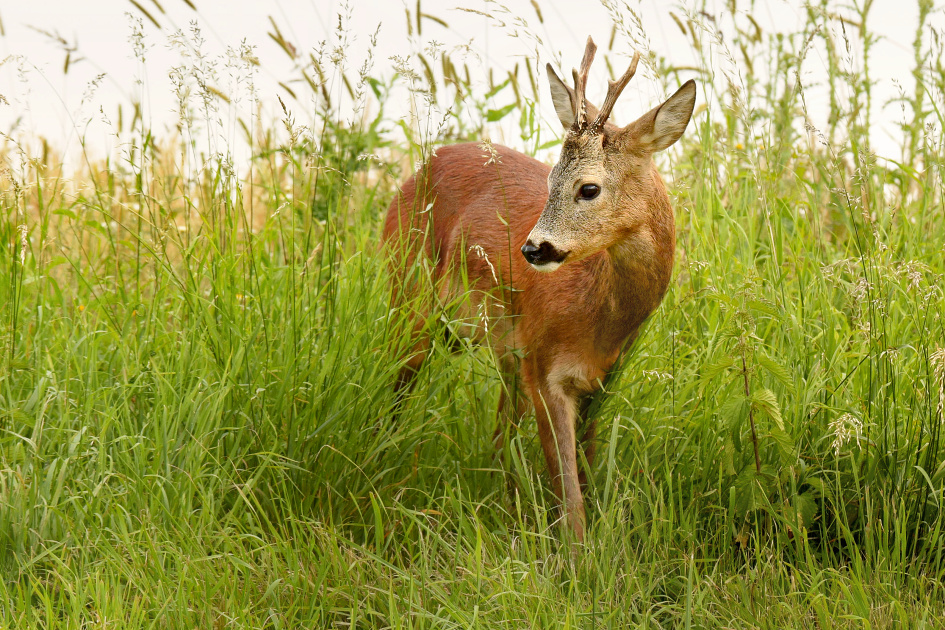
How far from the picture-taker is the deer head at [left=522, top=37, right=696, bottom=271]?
121 inches

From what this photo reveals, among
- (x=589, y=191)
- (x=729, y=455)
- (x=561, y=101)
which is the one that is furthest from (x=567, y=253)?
(x=729, y=455)

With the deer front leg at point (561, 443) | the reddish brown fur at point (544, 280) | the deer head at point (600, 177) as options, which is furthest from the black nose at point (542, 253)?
the deer front leg at point (561, 443)

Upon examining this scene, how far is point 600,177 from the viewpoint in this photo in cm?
316

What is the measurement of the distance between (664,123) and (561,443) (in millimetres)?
1139

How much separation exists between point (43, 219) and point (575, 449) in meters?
2.48

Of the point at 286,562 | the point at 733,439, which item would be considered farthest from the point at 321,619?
the point at 733,439

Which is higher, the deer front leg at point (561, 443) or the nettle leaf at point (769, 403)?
the nettle leaf at point (769, 403)

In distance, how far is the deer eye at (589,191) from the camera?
3.15 m

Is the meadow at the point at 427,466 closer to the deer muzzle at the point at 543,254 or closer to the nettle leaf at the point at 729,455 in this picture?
the nettle leaf at the point at 729,455

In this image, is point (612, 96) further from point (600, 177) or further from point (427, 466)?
point (427, 466)

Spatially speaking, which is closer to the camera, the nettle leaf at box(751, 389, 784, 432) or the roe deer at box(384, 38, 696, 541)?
the nettle leaf at box(751, 389, 784, 432)

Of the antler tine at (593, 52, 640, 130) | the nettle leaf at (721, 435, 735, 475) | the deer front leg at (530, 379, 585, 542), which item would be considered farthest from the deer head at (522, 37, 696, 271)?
Answer: the nettle leaf at (721, 435, 735, 475)

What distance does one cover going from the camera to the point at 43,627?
2.62 metres

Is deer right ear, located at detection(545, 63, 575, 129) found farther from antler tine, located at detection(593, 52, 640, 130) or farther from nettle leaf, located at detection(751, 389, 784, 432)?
nettle leaf, located at detection(751, 389, 784, 432)
